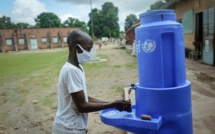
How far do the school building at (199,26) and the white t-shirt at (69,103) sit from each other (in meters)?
8.99

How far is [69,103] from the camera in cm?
191

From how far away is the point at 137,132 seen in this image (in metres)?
1.85

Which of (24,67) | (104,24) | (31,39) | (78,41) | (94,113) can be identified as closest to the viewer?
(78,41)

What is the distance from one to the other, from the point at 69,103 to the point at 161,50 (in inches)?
34.2

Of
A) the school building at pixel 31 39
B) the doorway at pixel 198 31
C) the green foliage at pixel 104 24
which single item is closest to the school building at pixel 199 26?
the doorway at pixel 198 31

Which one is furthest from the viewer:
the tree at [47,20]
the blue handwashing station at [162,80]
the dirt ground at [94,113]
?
the tree at [47,20]

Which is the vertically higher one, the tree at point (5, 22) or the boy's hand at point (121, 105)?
the tree at point (5, 22)

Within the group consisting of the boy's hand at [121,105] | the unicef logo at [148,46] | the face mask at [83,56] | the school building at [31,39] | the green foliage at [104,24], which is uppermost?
the green foliage at [104,24]

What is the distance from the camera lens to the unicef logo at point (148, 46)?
1776 mm

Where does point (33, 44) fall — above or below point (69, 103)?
above

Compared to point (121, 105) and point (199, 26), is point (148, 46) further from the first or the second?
point (199, 26)

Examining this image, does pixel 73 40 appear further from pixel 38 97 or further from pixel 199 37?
pixel 199 37

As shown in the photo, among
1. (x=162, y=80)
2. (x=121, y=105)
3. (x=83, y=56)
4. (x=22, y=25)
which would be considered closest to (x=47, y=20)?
(x=22, y=25)

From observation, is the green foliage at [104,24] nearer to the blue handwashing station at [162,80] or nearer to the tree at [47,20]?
the tree at [47,20]
